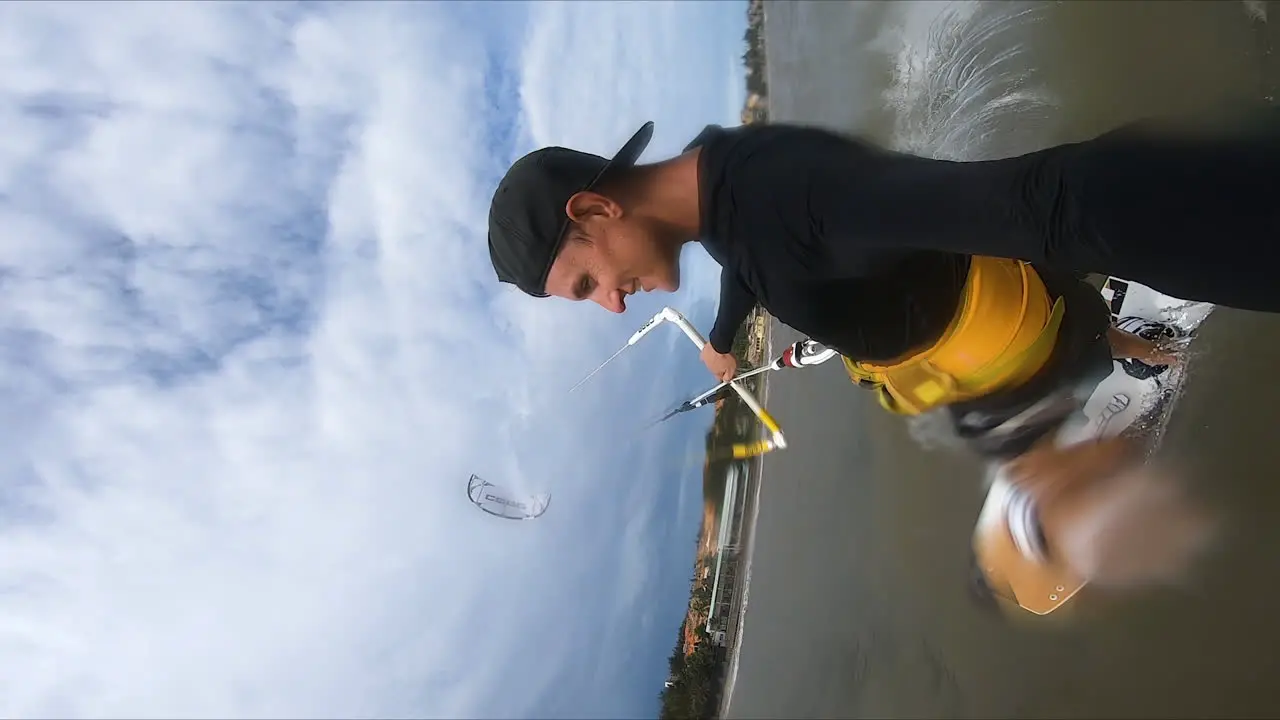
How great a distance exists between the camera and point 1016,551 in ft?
4.98

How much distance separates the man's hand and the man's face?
424mm

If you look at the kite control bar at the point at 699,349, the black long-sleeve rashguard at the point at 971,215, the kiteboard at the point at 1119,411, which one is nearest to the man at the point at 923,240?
the black long-sleeve rashguard at the point at 971,215

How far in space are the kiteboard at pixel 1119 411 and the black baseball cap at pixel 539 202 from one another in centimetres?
111

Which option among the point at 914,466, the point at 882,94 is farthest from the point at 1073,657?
the point at 882,94

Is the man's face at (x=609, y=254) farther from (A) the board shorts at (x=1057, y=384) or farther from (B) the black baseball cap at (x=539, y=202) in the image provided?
(A) the board shorts at (x=1057, y=384)

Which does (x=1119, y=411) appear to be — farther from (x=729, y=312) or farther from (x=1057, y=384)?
(x=729, y=312)

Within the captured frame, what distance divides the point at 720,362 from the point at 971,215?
776 mm

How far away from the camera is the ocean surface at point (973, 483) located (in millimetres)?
1411

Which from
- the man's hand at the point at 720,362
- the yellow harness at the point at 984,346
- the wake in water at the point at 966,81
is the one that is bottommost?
the yellow harness at the point at 984,346

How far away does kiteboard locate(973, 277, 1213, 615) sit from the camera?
1474mm

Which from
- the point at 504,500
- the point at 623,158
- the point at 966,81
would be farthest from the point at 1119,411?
the point at 504,500

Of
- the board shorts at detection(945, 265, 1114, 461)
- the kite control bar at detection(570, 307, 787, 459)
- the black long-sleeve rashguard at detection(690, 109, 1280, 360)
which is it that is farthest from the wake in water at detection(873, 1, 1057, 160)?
the black long-sleeve rashguard at detection(690, 109, 1280, 360)

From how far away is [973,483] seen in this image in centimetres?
204

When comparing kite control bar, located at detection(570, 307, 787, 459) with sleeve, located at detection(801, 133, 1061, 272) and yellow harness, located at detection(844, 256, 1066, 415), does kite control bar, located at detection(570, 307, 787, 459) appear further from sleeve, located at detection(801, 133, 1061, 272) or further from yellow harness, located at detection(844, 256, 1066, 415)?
sleeve, located at detection(801, 133, 1061, 272)
